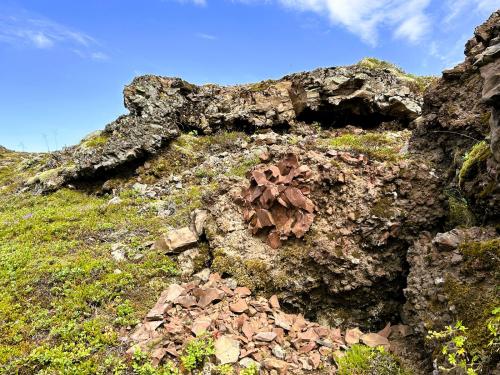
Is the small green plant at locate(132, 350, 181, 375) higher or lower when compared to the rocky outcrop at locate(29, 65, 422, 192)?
lower

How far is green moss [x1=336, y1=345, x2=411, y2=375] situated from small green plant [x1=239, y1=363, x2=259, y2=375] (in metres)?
1.58

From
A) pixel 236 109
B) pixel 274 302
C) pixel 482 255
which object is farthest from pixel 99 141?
pixel 482 255

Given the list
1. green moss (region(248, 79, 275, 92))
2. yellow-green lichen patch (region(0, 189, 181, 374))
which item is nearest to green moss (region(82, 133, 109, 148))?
yellow-green lichen patch (region(0, 189, 181, 374))

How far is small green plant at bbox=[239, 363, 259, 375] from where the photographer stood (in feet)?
21.2

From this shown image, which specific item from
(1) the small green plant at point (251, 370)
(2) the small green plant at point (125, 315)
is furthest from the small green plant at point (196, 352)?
(2) the small green plant at point (125, 315)

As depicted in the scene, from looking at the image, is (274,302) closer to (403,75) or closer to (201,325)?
(201,325)

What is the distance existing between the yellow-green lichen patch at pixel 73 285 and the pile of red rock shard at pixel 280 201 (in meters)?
2.97

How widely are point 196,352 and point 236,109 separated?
62.6 ft

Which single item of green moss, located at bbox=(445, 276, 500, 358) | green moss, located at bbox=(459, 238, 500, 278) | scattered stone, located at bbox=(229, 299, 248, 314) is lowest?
scattered stone, located at bbox=(229, 299, 248, 314)

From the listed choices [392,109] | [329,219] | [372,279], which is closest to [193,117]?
[392,109]

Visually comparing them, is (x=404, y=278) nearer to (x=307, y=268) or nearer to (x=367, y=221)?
(x=367, y=221)

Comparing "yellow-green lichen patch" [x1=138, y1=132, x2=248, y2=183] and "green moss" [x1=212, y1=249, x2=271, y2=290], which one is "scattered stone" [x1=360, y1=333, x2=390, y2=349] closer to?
"green moss" [x1=212, y1=249, x2=271, y2=290]

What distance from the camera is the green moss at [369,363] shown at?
6.63 m

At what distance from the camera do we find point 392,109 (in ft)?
71.3
